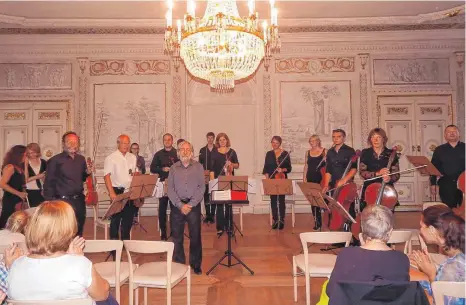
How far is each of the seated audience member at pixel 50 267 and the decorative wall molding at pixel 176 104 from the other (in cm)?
778

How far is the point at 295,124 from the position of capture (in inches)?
383

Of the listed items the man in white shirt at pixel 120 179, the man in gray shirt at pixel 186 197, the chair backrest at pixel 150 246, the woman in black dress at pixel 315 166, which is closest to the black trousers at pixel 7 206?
the man in white shirt at pixel 120 179

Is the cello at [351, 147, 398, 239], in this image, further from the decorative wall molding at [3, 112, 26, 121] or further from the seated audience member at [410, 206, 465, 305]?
the decorative wall molding at [3, 112, 26, 121]

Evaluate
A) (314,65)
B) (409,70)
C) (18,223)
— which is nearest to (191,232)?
(18,223)

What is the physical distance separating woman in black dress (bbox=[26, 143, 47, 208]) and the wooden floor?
50.9 inches

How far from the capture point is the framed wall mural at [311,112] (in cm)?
971

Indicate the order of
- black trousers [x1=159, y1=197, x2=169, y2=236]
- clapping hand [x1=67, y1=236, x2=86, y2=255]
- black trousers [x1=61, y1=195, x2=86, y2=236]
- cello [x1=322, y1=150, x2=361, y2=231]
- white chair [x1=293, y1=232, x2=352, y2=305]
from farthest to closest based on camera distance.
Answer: black trousers [x1=159, y1=197, x2=169, y2=236], cello [x1=322, y1=150, x2=361, y2=231], black trousers [x1=61, y1=195, x2=86, y2=236], white chair [x1=293, y1=232, x2=352, y2=305], clapping hand [x1=67, y1=236, x2=86, y2=255]

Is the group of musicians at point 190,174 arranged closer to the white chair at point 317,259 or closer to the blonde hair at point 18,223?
the white chair at point 317,259

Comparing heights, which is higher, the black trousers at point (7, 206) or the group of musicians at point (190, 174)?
the group of musicians at point (190, 174)

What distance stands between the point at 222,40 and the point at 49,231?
3122mm

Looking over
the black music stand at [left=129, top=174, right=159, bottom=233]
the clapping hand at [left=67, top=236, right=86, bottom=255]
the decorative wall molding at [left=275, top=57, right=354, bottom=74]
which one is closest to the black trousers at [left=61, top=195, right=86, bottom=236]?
the black music stand at [left=129, top=174, right=159, bottom=233]

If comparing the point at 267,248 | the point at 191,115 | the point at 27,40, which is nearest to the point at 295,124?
the point at 191,115

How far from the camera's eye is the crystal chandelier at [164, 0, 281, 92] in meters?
4.49

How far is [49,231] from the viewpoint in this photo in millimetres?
1918
